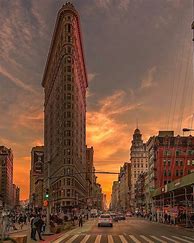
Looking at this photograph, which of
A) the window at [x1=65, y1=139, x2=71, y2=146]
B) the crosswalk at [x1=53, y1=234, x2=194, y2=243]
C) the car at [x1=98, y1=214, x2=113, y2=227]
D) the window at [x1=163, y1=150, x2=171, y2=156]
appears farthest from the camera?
the window at [x1=65, y1=139, x2=71, y2=146]

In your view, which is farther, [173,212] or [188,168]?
[188,168]

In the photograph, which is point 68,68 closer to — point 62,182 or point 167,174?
point 62,182

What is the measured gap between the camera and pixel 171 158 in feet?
469

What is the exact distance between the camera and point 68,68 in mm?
171625

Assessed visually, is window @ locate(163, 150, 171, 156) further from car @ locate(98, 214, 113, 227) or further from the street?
the street

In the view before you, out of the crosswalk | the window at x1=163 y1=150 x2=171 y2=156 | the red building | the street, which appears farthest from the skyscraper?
the crosswalk

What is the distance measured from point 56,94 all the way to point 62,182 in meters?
45.0

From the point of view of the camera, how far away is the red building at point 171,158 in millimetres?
140625

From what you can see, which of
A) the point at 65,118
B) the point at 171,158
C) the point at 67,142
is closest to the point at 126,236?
the point at 171,158

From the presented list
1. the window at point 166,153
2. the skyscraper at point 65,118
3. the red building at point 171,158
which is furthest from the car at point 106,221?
the skyscraper at point 65,118

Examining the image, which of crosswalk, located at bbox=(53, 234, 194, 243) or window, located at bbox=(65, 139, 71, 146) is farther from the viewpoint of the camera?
window, located at bbox=(65, 139, 71, 146)

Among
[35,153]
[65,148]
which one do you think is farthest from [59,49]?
[35,153]

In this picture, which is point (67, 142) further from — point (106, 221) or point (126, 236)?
point (126, 236)

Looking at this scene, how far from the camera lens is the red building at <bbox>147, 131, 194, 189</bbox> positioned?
461 ft
